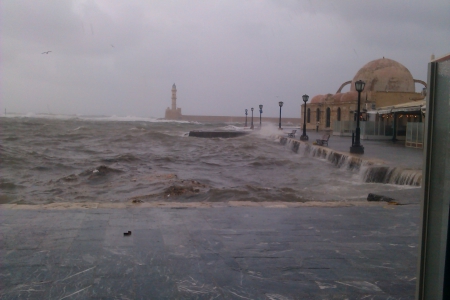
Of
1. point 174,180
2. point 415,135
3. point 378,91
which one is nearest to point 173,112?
point 378,91

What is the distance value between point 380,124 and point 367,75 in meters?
13.9

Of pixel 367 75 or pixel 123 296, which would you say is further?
pixel 367 75

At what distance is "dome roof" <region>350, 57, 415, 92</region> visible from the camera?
1467 inches

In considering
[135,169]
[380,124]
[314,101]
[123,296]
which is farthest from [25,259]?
[314,101]

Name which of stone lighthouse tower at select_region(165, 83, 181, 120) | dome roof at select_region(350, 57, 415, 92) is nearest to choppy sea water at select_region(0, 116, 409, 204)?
dome roof at select_region(350, 57, 415, 92)

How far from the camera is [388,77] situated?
37375mm

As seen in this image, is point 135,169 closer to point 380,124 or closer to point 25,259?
point 25,259

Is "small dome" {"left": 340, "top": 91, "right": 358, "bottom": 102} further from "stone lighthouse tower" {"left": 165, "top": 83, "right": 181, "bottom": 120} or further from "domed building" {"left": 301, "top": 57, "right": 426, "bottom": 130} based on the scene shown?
"stone lighthouse tower" {"left": 165, "top": 83, "right": 181, "bottom": 120}

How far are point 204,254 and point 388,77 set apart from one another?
1480 inches

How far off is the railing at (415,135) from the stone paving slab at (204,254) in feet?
46.9

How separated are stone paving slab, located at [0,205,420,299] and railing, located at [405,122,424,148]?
1430cm

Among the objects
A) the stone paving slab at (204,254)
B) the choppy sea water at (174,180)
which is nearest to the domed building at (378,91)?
the choppy sea water at (174,180)

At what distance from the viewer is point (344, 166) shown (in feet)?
47.4

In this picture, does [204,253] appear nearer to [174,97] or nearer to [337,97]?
[337,97]
